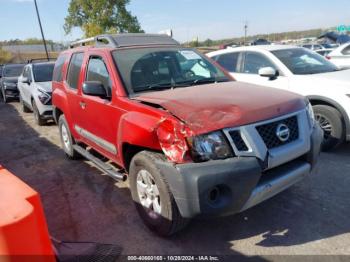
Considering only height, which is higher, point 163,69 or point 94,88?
point 163,69

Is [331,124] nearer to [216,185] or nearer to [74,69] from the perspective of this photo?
[216,185]

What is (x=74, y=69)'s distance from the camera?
495 centimetres

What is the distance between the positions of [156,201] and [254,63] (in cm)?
431

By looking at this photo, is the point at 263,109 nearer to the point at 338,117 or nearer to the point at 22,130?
the point at 338,117

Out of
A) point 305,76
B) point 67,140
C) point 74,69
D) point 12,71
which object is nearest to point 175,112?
point 74,69

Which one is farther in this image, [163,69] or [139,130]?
[163,69]

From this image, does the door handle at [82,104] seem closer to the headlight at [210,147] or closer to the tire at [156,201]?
the tire at [156,201]

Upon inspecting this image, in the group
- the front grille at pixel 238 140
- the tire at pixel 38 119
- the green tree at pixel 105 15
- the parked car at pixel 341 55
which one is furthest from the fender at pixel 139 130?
the green tree at pixel 105 15

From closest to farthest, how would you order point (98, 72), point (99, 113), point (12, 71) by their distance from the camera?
point (99, 113)
point (98, 72)
point (12, 71)

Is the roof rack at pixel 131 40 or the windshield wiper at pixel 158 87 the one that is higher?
the roof rack at pixel 131 40

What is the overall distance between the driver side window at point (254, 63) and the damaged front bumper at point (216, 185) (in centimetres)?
393

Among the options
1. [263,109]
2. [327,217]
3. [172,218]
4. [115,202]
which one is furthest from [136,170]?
[327,217]

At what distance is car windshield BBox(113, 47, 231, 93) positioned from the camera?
12.2ft

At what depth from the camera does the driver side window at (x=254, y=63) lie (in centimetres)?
620
